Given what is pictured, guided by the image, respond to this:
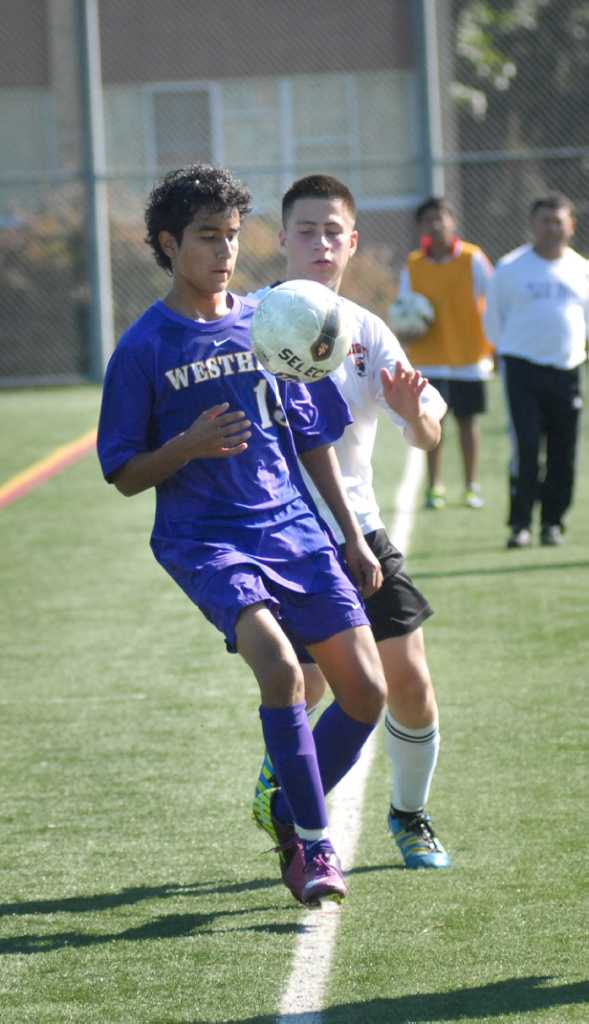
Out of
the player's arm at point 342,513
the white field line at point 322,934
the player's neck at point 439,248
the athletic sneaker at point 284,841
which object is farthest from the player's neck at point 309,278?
the player's neck at point 439,248

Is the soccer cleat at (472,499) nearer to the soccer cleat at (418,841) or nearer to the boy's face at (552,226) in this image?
the boy's face at (552,226)

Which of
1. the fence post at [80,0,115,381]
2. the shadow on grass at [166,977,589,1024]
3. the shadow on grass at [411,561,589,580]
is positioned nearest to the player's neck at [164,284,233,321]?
the shadow on grass at [166,977,589,1024]

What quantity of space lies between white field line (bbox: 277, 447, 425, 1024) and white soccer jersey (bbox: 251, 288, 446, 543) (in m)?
1.01

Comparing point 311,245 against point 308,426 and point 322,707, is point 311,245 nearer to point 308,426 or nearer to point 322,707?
point 308,426

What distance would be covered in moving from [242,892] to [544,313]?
6847 mm

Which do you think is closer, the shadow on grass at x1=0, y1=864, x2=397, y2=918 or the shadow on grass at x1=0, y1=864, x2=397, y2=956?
the shadow on grass at x1=0, y1=864, x2=397, y2=956

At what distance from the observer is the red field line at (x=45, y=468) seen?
14016 mm

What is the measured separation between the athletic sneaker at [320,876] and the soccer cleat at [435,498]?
28.1 ft

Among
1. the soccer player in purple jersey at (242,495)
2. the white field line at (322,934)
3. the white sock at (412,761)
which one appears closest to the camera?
the white field line at (322,934)

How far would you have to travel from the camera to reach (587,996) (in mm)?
3816

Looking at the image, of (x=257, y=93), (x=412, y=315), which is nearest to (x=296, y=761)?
(x=412, y=315)

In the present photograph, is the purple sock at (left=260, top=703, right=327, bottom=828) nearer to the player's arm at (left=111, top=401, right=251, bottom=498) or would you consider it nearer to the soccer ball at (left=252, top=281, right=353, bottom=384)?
the player's arm at (left=111, top=401, right=251, bottom=498)

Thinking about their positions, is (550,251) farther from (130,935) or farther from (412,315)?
(130,935)

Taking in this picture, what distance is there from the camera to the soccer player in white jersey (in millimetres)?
A: 4941
